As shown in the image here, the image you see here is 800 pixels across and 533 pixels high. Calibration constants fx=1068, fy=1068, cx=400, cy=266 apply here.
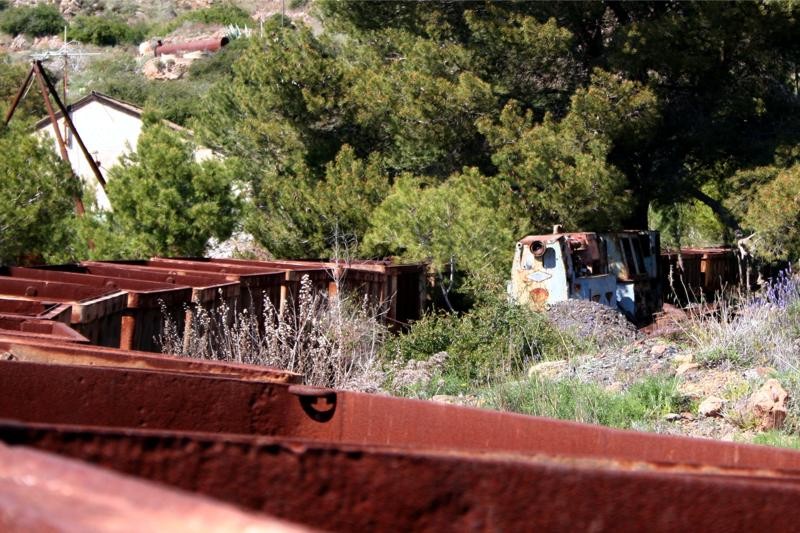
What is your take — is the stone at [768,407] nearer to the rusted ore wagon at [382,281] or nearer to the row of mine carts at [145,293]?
the row of mine carts at [145,293]

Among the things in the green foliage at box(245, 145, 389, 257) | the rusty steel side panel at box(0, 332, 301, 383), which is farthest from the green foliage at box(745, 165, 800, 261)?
the rusty steel side panel at box(0, 332, 301, 383)

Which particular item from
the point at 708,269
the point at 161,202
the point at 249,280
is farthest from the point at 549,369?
the point at 708,269

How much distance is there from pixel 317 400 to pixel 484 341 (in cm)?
1183

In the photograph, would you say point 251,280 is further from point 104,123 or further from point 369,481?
point 104,123

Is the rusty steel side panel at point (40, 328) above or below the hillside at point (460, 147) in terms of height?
below

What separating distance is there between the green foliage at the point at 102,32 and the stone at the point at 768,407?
83.9 metres

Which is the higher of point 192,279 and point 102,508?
point 102,508

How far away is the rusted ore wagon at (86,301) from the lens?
7.94 m

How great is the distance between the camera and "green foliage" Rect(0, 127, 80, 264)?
71.2ft

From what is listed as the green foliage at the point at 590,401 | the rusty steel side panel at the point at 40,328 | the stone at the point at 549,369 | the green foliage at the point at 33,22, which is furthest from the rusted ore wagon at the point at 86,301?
the green foliage at the point at 33,22

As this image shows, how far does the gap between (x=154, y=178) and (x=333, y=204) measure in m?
3.87

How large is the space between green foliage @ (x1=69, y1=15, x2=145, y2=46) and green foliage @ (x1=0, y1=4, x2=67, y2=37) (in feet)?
4.74

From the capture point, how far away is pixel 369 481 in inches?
68.5

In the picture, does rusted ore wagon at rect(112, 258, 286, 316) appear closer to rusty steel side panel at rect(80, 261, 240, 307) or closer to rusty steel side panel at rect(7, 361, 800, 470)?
rusty steel side panel at rect(80, 261, 240, 307)
